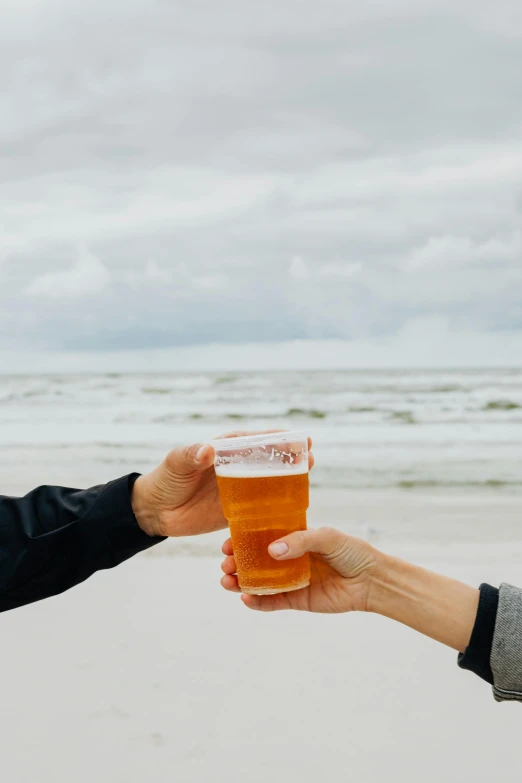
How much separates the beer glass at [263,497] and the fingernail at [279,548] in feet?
0.11

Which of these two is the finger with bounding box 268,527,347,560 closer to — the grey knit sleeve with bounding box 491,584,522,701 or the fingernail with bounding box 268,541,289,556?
the fingernail with bounding box 268,541,289,556

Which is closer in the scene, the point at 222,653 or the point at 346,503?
the point at 222,653

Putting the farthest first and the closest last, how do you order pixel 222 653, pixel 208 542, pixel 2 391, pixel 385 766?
pixel 2 391
pixel 208 542
pixel 222 653
pixel 385 766

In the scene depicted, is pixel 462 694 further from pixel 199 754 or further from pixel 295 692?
pixel 199 754

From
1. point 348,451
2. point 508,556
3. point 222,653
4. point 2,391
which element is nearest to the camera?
point 222,653

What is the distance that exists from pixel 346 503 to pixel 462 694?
469 centimetres

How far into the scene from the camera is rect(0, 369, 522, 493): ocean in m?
10.3

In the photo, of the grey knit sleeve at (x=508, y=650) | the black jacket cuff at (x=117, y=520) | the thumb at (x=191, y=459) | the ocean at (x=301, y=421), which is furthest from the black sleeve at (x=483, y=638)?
the ocean at (x=301, y=421)

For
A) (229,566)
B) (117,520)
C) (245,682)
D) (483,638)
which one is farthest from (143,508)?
(245,682)

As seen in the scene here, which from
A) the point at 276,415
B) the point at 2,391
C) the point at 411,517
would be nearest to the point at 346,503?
the point at 411,517

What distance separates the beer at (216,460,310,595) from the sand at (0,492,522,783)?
1.32 metres

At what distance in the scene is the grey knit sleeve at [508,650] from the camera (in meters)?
1.81

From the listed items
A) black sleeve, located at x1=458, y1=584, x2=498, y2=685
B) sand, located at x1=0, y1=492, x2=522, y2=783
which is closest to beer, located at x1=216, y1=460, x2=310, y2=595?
black sleeve, located at x1=458, y1=584, x2=498, y2=685

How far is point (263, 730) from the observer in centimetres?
304
